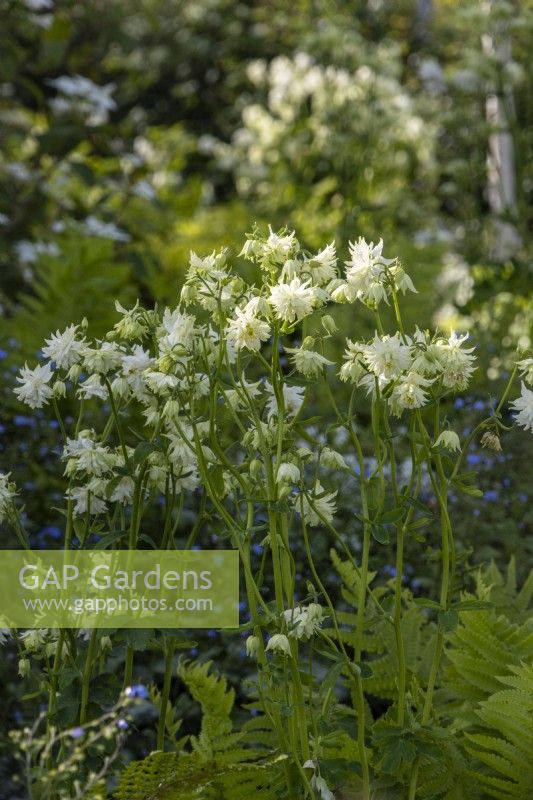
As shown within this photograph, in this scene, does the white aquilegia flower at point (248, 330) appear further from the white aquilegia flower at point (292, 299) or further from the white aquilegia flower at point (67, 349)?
the white aquilegia flower at point (67, 349)

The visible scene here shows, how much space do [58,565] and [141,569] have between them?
5.5 inches

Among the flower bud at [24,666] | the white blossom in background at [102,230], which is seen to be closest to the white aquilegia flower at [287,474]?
the flower bud at [24,666]

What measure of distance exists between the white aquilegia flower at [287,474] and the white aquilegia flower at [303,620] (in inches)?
6.7

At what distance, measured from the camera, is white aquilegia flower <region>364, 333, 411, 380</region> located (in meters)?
1.42

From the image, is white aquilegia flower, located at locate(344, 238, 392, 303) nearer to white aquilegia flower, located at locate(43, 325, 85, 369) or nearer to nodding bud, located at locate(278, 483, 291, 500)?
nodding bud, located at locate(278, 483, 291, 500)

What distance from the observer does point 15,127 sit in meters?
5.73

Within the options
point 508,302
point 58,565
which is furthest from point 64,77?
point 58,565

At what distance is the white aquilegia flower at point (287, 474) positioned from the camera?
4.82ft

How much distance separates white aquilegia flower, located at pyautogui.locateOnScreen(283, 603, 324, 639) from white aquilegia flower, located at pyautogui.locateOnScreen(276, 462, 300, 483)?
0.56ft

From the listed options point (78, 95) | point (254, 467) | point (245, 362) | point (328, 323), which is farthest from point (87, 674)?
point (78, 95)

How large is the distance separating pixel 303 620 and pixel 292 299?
1.41 ft

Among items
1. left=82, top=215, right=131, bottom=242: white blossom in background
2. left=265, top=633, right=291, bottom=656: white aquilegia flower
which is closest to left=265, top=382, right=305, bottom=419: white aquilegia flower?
left=265, top=633, right=291, bottom=656: white aquilegia flower

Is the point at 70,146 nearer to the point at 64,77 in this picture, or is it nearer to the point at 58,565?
the point at 64,77

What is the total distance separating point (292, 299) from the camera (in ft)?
4.65
